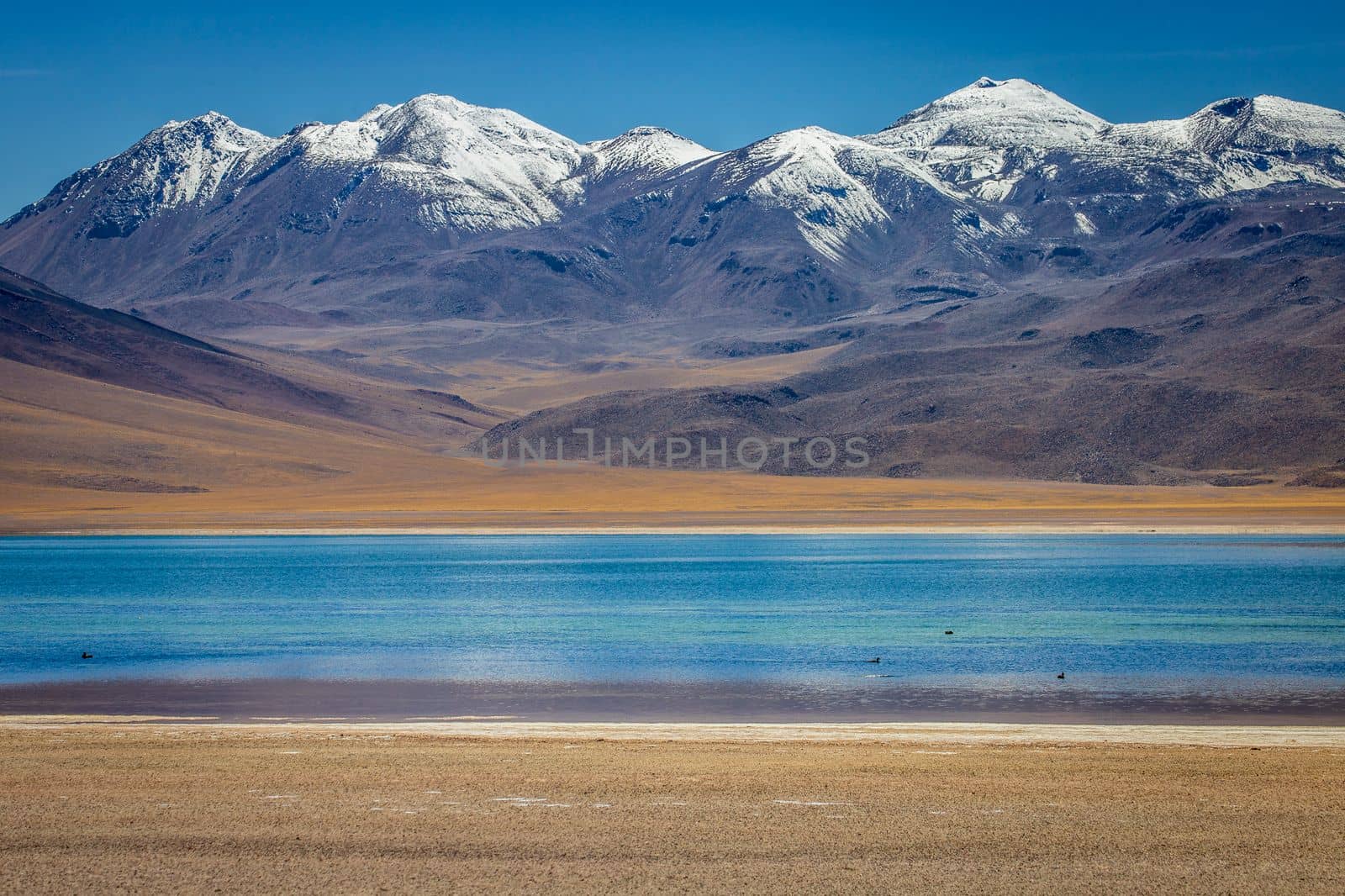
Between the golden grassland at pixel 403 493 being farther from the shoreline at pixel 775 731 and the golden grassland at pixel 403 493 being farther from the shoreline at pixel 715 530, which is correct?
the shoreline at pixel 775 731

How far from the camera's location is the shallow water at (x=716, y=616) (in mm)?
28734

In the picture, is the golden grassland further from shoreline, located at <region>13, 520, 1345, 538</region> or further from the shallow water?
the shallow water

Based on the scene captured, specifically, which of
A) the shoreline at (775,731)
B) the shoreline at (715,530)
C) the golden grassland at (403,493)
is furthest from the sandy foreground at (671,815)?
the golden grassland at (403,493)

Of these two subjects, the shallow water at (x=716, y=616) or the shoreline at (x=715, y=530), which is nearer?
the shallow water at (x=716, y=616)

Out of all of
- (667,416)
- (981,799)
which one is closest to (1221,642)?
(981,799)

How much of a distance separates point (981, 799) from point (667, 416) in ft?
499

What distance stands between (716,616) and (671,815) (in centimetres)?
2725

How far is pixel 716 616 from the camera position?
4078 cm

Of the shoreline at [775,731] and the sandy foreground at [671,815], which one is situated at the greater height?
the sandy foreground at [671,815]

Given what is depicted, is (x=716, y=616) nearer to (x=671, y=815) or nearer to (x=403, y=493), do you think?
(x=671, y=815)

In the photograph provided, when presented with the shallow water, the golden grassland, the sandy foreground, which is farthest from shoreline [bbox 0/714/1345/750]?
the golden grassland

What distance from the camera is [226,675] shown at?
28875mm

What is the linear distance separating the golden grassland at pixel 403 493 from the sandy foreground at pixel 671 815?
71.2 meters

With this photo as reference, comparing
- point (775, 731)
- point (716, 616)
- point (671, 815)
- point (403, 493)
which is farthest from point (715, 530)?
point (671, 815)
